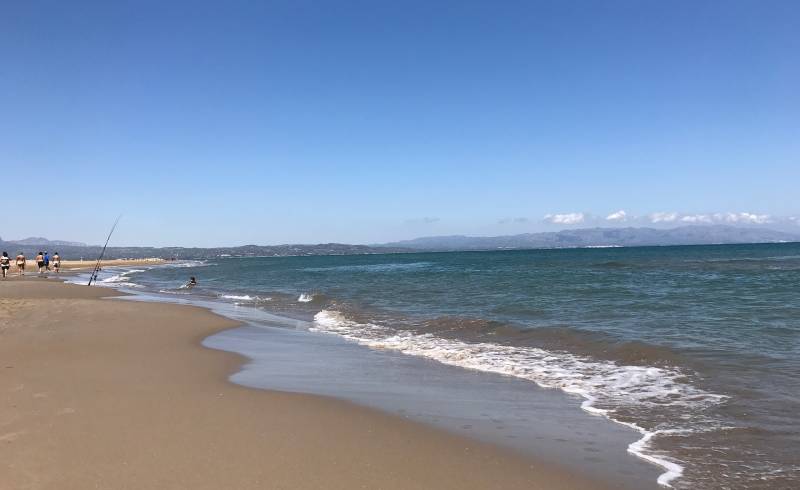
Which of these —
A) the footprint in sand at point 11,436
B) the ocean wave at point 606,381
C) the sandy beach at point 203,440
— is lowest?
the ocean wave at point 606,381

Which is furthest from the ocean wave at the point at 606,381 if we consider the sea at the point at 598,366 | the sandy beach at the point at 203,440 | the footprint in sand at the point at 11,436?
the footprint in sand at the point at 11,436

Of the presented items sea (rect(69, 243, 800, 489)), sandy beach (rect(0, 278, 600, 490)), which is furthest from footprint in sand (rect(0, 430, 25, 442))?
sea (rect(69, 243, 800, 489))

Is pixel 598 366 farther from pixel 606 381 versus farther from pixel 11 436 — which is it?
pixel 11 436

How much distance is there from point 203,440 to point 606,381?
6.68 metres

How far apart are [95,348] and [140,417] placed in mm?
5935

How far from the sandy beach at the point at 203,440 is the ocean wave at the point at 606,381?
2.13 metres

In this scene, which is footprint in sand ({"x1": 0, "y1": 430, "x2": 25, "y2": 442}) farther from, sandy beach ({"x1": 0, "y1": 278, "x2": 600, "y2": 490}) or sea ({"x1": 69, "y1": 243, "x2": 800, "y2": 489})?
sea ({"x1": 69, "y1": 243, "x2": 800, "y2": 489})

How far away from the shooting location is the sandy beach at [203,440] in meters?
4.55

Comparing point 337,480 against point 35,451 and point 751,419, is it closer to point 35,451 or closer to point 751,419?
point 35,451

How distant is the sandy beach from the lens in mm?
4547

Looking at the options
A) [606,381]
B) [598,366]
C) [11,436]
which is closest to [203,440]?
[11,436]

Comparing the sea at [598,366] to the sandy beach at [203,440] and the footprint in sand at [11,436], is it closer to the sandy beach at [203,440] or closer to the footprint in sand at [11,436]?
the sandy beach at [203,440]

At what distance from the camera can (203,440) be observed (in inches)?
214

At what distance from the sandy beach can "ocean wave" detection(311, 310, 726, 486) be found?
213 centimetres
